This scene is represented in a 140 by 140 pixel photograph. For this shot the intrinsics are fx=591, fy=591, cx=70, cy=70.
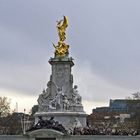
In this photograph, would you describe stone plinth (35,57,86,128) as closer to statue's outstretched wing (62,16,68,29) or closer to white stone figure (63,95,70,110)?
white stone figure (63,95,70,110)

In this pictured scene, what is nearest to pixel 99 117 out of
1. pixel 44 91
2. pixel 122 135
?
pixel 44 91

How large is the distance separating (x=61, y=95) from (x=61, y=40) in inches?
347

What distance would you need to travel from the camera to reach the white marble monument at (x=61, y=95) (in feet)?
242

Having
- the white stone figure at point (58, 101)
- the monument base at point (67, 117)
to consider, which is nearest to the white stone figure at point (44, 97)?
the white stone figure at point (58, 101)

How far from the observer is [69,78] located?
77438 millimetres

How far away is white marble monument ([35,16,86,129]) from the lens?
73.7 metres

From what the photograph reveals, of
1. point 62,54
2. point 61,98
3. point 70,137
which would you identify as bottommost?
point 70,137

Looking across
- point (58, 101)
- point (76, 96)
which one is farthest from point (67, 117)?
point (76, 96)

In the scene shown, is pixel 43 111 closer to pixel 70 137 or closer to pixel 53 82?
pixel 53 82

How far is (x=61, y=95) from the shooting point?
75.2m

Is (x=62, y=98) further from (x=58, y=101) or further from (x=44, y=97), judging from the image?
(x=44, y=97)

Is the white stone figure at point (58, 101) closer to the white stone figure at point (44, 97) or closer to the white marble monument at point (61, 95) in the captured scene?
the white marble monument at point (61, 95)

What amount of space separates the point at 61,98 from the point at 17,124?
1835 inches

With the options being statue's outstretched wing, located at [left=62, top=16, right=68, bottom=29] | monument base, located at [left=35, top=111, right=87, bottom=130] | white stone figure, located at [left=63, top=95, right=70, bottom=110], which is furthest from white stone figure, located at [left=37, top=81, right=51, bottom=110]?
statue's outstretched wing, located at [left=62, top=16, right=68, bottom=29]
